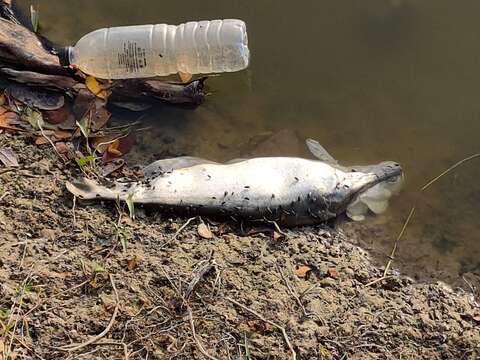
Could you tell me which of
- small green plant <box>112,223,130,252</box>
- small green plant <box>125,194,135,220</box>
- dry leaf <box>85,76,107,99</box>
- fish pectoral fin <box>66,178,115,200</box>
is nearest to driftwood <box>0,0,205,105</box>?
dry leaf <box>85,76,107,99</box>

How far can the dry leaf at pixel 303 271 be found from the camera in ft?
12.8

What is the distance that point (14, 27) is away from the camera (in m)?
4.43

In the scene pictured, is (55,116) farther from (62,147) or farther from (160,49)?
(160,49)

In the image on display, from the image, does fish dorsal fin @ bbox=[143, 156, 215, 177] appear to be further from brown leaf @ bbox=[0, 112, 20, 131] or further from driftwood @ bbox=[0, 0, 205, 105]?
brown leaf @ bbox=[0, 112, 20, 131]

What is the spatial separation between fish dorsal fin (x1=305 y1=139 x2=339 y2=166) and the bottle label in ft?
4.03

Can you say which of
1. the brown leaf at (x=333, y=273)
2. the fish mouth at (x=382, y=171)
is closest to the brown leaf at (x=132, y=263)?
the brown leaf at (x=333, y=273)

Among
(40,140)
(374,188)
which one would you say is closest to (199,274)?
(40,140)

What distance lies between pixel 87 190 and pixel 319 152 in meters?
1.59

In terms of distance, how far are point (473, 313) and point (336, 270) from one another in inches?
33.0

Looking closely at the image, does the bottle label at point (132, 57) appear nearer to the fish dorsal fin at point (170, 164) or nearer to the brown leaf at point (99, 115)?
the brown leaf at point (99, 115)

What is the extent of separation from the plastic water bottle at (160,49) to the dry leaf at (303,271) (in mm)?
1496

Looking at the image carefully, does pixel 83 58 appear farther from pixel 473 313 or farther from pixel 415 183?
pixel 473 313

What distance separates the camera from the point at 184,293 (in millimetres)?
3521

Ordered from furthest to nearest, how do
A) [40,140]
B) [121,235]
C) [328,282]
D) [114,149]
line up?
[114,149], [40,140], [328,282], [121,235]
